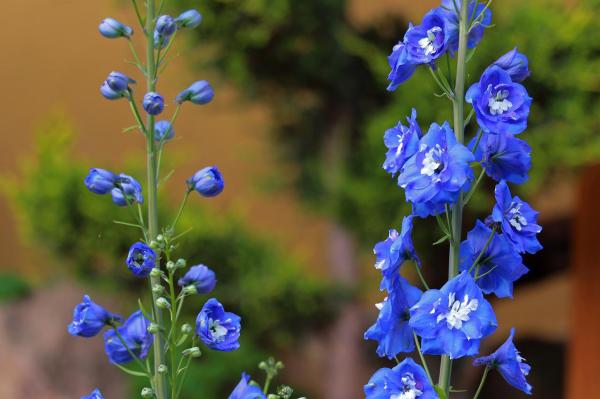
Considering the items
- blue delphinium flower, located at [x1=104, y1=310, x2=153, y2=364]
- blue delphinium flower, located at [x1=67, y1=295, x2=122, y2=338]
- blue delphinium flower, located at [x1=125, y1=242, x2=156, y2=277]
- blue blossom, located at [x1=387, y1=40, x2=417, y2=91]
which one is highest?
blue blossom, located at [x1=387, y1=40, x2=417, y2=91]

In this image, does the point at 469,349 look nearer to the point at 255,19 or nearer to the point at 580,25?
the point at 580,25

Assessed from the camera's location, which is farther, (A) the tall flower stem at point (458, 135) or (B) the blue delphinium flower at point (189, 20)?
(B) the blue delphinium flower at point (189, 20)

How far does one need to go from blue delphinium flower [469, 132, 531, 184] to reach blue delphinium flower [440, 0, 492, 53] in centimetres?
11

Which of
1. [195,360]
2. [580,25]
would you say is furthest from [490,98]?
[195,360]

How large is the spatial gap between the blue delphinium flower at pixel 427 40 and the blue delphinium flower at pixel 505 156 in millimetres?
101

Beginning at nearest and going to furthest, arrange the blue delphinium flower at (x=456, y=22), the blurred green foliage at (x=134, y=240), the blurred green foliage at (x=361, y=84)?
the blue delphinium flower at (x=456, y=22), the blurred green foliage at (x=361, y=84), the blurred green foliage at (x=134, y=240)

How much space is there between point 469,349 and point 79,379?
3.33 meters

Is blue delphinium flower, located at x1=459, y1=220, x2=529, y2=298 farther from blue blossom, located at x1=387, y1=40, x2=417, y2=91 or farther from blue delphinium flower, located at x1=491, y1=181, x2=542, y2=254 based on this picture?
blue blossom, located at x1=387, y1=40, x2=417, y2=91

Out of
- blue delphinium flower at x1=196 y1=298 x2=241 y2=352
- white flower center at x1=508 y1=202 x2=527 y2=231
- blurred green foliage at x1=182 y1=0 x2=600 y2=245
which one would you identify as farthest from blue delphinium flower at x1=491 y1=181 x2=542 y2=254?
blurred green foliage at x1=182 y1=0 x2=600 y2=245

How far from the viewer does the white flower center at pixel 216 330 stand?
3.15ft

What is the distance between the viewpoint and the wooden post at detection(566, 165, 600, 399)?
3234mm

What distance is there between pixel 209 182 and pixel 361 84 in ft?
9.56

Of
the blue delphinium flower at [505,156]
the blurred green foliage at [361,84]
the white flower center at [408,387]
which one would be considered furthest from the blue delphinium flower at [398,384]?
the blurred green foliage at [361,84]

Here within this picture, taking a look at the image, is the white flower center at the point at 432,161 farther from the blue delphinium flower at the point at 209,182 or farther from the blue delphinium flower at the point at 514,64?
the blue delphinium flower at the point at 209,182
